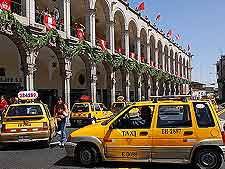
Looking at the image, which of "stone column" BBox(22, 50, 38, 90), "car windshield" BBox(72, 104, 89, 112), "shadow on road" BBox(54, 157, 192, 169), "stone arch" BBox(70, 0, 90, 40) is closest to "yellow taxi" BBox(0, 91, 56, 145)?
"shadow on road" BBox(54, 157, 192, 169)

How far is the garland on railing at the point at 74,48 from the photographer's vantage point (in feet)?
Answer: 67.6

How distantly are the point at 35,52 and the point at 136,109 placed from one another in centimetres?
1462

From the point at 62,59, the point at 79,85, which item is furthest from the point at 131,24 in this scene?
the point at 62,59

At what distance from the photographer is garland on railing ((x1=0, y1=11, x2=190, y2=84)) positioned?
67.6ft

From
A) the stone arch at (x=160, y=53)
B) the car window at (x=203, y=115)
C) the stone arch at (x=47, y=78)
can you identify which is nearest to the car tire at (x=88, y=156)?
the car window at (x=203, y=115)

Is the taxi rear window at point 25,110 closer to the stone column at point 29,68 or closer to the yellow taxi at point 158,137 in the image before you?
the yellow taxi at point 158,137

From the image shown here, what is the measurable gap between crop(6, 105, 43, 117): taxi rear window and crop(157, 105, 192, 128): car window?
5.66 meters

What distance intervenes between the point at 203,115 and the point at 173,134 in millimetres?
824

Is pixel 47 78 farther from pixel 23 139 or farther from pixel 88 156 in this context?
pixel 88 156

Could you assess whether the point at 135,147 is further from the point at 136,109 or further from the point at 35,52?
the point at 35,52

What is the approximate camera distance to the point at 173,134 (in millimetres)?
8953

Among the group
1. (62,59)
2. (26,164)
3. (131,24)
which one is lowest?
(26,164)

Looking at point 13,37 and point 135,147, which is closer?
point 135,147

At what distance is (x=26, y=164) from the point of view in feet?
32.9
